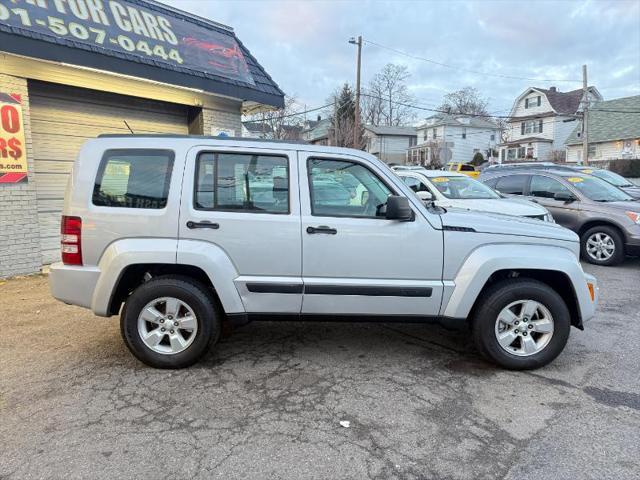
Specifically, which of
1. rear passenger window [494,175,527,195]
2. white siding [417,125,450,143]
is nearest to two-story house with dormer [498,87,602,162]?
white siding [417,125,450,143]

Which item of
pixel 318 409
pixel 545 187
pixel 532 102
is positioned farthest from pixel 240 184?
pixel 532 102

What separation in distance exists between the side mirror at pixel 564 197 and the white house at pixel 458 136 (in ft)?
147

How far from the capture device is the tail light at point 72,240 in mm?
3688

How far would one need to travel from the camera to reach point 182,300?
3.71 metres

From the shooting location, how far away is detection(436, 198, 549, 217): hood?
7.39 m

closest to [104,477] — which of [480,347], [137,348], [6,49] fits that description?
[137,348]

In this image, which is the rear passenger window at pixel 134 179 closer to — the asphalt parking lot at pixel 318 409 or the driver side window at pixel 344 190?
the driver side window at pixel 344 190

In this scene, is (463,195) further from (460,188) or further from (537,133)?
(537,133)

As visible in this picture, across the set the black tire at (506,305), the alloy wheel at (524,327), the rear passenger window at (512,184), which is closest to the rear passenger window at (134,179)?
the black tire at (506,305)

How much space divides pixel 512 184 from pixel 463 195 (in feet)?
7.72

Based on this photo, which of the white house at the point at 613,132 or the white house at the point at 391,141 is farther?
the white house at the point at 391,141

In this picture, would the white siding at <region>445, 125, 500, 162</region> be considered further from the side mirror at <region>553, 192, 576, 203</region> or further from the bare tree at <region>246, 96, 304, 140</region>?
the side mirror at <region>553, 192, 576, 203</region>

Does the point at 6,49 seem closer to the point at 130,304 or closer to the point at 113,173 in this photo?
the point at 113,173

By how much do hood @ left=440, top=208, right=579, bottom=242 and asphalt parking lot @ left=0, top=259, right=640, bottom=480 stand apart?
3.73ft
